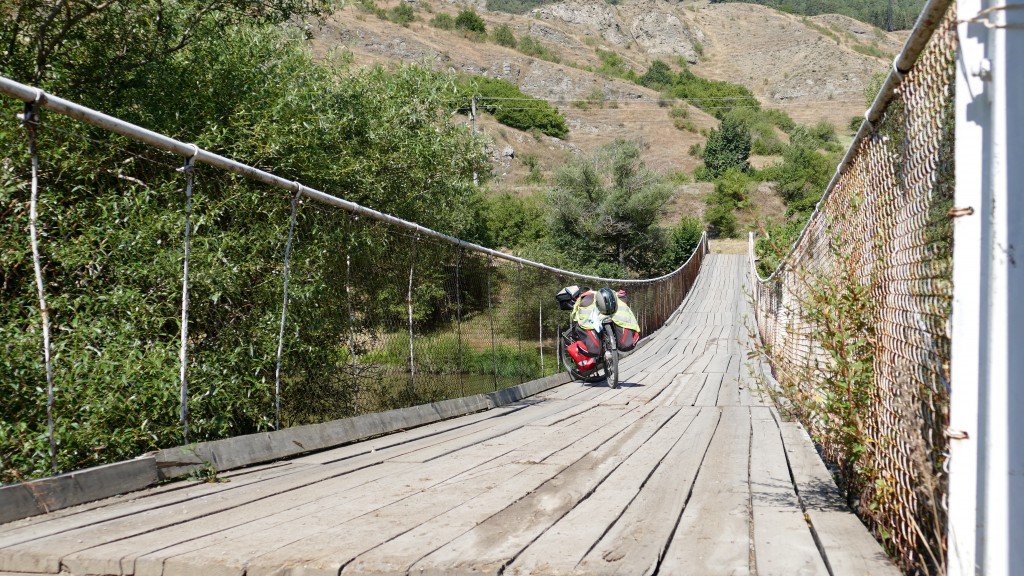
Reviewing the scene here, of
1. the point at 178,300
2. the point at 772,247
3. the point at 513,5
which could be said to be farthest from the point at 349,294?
the point at 513,5

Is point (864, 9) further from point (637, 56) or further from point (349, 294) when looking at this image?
point (349, 294)

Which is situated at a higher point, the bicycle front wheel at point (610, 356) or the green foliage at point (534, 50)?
the green foliage at point (534, 50)

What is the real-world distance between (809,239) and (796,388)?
8.82 ft

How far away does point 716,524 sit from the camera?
3107 millimetres

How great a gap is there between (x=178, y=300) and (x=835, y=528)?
127 inches

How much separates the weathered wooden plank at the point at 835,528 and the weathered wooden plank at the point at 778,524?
1.7 inches

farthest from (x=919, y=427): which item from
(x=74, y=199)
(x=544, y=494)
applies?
(x=74, y=199)

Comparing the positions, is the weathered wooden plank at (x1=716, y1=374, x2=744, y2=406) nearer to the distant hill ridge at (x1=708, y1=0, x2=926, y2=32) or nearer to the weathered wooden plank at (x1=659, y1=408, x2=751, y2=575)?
the weathered wooden plank at (x1=659, y1=408, x2=751, y2=575)

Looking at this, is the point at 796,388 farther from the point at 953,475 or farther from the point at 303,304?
the point at 303,304

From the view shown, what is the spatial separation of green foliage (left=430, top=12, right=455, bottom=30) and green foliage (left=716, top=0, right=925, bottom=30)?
7137 cm

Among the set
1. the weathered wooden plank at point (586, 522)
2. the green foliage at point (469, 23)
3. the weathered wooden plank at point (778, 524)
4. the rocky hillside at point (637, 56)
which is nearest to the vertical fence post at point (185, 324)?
the weathered wooden plank at point (586, 522)

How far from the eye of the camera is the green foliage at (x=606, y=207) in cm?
3838

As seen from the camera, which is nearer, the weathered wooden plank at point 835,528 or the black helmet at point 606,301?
the weathered wooden plank at point 835,528

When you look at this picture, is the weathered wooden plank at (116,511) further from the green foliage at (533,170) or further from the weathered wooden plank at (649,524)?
the green foliage at (533,170)
